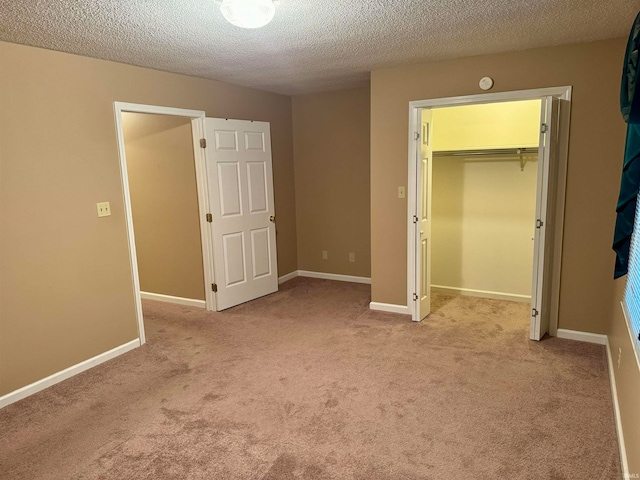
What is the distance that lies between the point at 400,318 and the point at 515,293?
1382 millimetres

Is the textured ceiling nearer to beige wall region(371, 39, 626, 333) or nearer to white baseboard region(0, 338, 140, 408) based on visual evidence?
beige wall region(371, 39, 626, 333)

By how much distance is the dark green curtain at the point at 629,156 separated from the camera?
72.4 inches

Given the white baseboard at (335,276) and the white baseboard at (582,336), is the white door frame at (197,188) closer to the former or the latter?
the white baseboard at (335,276)

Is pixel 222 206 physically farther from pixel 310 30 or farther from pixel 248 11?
pixel 248 11

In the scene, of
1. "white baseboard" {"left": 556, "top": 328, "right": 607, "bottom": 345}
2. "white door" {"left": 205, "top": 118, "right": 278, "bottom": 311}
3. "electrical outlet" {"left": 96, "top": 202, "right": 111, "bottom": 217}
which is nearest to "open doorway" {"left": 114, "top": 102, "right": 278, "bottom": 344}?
"white door" {"left": 205, "top": 118, "right": 278, "bottom": 311}

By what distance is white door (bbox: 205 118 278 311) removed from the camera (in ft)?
14.2

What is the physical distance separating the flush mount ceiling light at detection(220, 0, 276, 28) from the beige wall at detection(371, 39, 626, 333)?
1991 mm

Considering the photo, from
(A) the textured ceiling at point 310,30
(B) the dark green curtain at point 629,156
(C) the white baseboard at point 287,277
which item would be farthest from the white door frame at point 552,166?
(C) the white baseboard at point 287,277

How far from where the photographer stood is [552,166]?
3.24m

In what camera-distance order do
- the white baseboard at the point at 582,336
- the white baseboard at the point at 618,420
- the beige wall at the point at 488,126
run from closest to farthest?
the white baseboard at the point at 618,420 → the white baseboard at the point at 582,336 → the beige wall at the point at 488,126

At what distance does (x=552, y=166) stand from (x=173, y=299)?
3.99 m

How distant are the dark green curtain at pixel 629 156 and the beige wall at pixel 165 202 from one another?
3.57 meters

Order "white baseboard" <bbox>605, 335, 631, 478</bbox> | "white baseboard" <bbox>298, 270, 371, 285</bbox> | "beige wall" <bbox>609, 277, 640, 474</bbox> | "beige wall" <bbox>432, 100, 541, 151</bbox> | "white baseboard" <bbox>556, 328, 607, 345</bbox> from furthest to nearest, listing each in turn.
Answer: "white baseboard" <bbox>298, 270, 371, 285</bbox> < "beige wall" <bbox>432, 100, 541, 151</bbox> < "white baseboard" <bbox>556, 328, 607, 345</bbox> < "white baseboard" <bbox>605, 335, 631, 478</bbox> < "beige wall" <bbox>609, 277, 640, 474</bbox>

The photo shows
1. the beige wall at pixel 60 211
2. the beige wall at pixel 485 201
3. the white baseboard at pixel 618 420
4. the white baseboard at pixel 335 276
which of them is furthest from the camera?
the white baseboard at pixel 335 276
